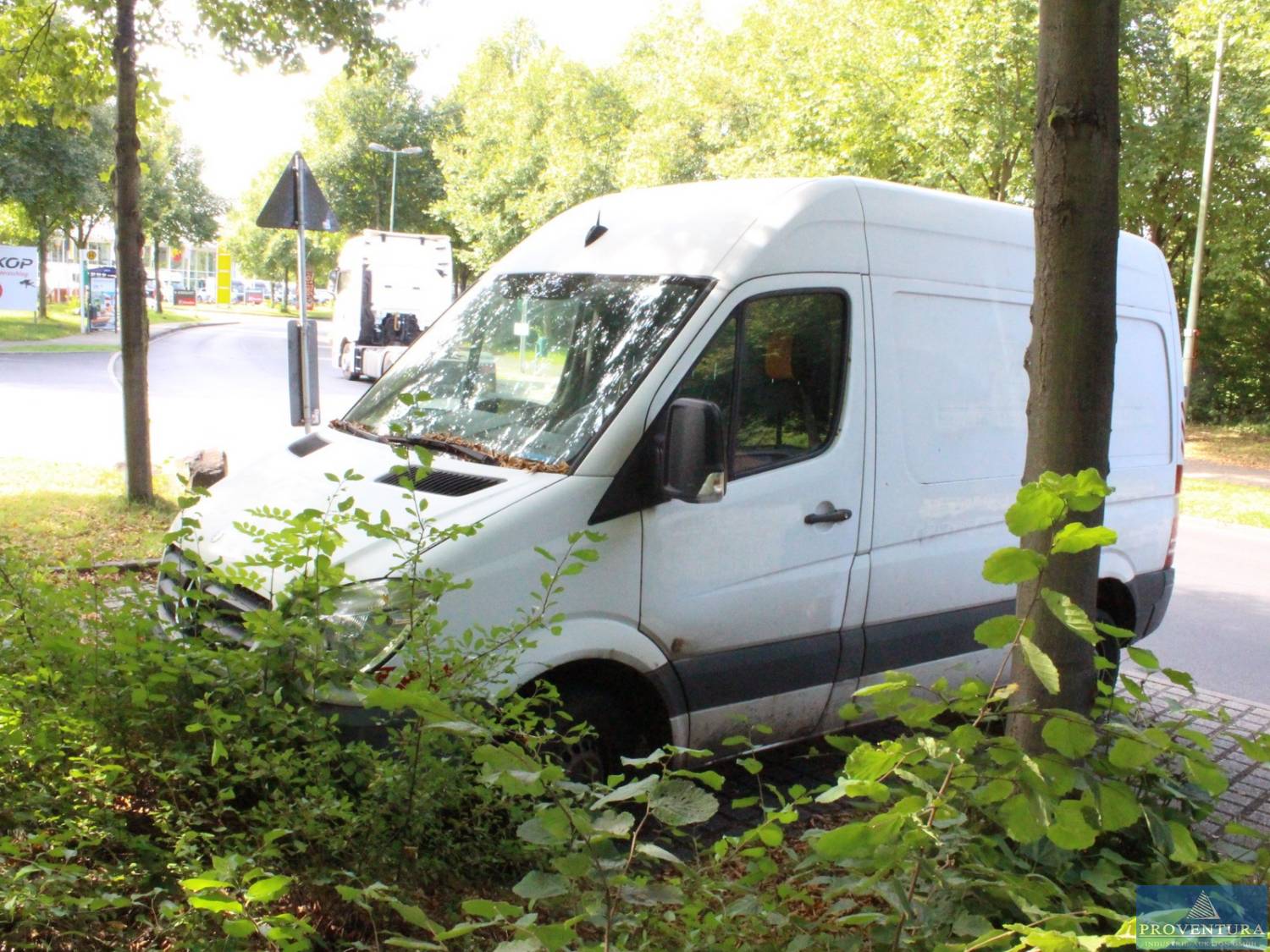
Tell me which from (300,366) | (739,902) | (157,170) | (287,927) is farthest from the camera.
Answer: (157,170)

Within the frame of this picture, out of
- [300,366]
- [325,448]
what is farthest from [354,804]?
[300,366]

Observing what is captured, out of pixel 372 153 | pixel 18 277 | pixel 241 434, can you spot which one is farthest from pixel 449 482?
pixel 372 153

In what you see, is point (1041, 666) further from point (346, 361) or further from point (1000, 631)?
point (346, 361)

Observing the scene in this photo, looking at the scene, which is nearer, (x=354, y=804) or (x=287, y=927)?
(x=287, y=927)

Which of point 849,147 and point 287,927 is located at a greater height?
point 849,147

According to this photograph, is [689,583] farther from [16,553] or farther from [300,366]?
[300,366]

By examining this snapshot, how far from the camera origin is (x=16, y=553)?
3.41 metres

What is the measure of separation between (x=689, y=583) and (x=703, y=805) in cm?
216

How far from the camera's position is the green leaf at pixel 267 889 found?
1.87m

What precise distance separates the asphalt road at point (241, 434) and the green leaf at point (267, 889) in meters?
3.19

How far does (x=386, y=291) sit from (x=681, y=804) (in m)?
29.5

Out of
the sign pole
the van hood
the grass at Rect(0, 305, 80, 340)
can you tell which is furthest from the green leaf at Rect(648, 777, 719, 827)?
the grass at Rect(0, 305, 80, 340)

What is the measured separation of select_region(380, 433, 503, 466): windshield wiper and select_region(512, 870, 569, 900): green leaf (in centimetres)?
233

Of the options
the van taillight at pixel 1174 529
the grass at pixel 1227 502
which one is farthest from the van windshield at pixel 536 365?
the grass at pixel 1227 502
